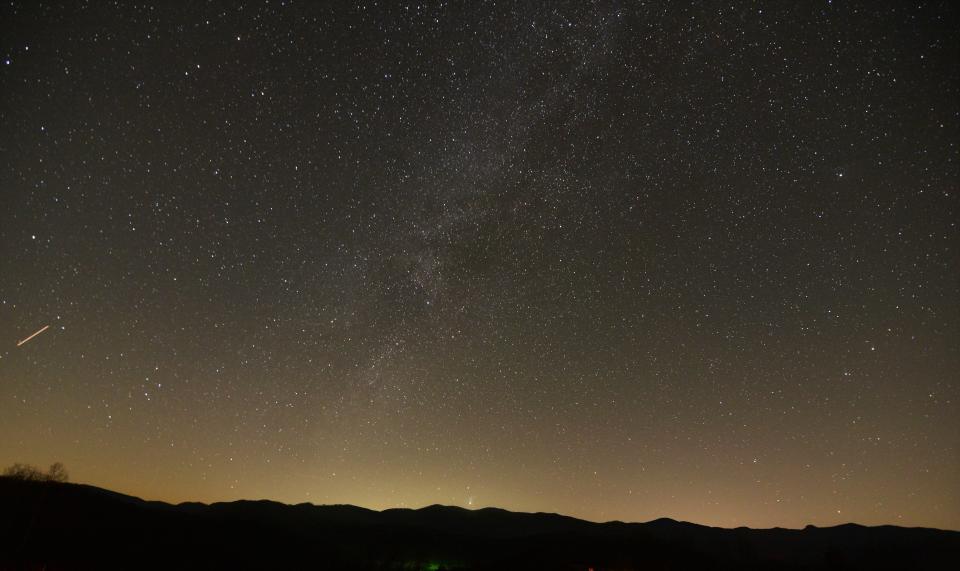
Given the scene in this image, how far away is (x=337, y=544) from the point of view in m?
57.2

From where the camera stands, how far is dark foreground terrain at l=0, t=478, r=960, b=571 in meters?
41.1

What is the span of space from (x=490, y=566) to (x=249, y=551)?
24.1 meters

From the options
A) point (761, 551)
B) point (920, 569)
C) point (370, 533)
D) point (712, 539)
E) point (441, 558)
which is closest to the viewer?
point (441, 558)

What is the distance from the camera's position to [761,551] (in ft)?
238

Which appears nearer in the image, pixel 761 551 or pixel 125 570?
pixel 125 570

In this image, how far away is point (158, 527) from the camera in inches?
2047

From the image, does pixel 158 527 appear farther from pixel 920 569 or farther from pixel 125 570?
pixel 920 569

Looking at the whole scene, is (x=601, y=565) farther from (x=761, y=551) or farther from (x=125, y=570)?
(x=761, y=551)

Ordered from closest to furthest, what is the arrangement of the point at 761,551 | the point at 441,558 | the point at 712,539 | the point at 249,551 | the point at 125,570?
the point at 125,570
the point at 249,551
the point at 441,558
the point at 761,551
the point at 712,539

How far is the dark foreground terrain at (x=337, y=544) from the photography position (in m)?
41.1

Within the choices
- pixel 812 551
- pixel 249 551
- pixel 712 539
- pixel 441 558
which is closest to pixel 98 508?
pixel 249 551

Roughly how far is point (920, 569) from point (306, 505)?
8815 centimetres

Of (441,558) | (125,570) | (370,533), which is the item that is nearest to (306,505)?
(370,533)

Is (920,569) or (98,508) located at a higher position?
(98,508)
